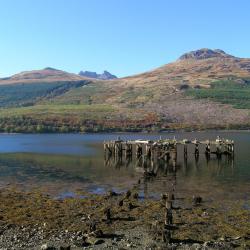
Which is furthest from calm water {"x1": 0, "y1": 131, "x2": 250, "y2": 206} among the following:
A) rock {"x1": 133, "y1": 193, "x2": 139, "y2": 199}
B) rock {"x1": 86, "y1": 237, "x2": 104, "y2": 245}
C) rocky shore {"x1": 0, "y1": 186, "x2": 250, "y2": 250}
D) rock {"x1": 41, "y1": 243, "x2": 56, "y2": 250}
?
rock {"x1": 41, "y1": 243, "x2": 56, "y2": 250}

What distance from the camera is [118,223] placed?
3086cm

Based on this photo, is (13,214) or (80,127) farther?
(80,127)

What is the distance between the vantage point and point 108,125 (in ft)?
612

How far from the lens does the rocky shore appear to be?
85.8ft

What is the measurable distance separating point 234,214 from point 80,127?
506 feet

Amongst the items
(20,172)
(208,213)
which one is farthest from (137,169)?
(208,213)

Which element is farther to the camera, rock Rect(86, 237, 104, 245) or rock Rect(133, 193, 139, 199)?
rock Rect(133, 193, 139, 199)

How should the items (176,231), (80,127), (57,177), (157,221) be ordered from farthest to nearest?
1. (80,127)
2. (57,177)
3. (157,221)
4. (176,231)

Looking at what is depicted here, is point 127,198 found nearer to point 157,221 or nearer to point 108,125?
point 157,221

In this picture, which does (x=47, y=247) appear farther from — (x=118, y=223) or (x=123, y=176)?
(x=123, y=176)

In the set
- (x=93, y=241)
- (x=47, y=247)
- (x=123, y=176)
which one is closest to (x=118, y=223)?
(x=93, y=241)

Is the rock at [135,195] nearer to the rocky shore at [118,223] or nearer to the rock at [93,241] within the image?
the rocky shore at [118,223]

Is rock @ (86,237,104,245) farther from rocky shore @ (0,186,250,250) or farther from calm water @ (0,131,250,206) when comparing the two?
calm water @ (0,131,250,206)

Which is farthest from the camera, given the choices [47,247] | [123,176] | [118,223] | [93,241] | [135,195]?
[123,176]
